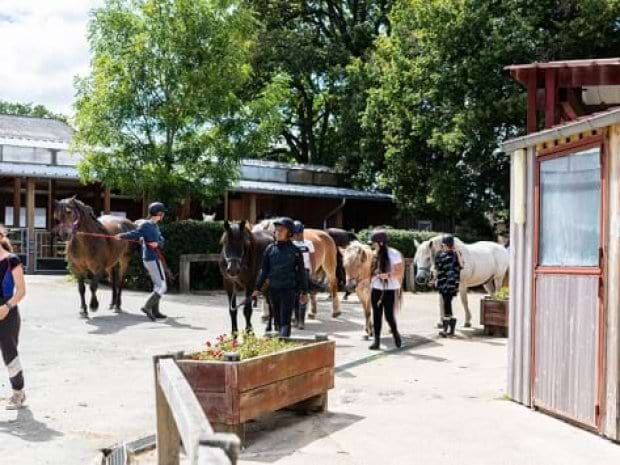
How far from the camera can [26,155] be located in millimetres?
27562

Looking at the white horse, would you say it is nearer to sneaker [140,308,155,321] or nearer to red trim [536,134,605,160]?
sneaker [140,308,155,321]

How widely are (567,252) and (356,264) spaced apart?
6441 millimetres

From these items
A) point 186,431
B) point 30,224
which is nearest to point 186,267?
point 30,224

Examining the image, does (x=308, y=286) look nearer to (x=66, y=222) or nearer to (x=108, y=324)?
(x=108, y=324)

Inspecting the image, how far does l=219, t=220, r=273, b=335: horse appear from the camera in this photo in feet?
39.5

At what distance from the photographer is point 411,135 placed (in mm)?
32312

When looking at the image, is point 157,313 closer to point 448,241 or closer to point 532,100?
point 448,241

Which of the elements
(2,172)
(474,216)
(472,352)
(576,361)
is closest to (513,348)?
(576,361)

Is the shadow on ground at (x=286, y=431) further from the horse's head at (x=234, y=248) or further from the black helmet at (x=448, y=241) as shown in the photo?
the black helmet at (x=448, y=241)

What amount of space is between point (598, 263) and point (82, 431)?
4.94 metres

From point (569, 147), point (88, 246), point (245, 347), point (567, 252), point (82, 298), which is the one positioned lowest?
point (82, 298)

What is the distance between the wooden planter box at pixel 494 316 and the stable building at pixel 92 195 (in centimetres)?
1386

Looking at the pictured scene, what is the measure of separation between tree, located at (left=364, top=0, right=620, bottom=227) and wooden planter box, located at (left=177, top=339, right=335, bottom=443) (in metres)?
22.5

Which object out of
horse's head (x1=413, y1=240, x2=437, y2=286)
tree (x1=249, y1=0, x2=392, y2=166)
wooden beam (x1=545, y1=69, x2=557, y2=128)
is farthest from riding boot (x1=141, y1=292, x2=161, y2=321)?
tree (x1=249, y1=0, x2=392, y2=166)
